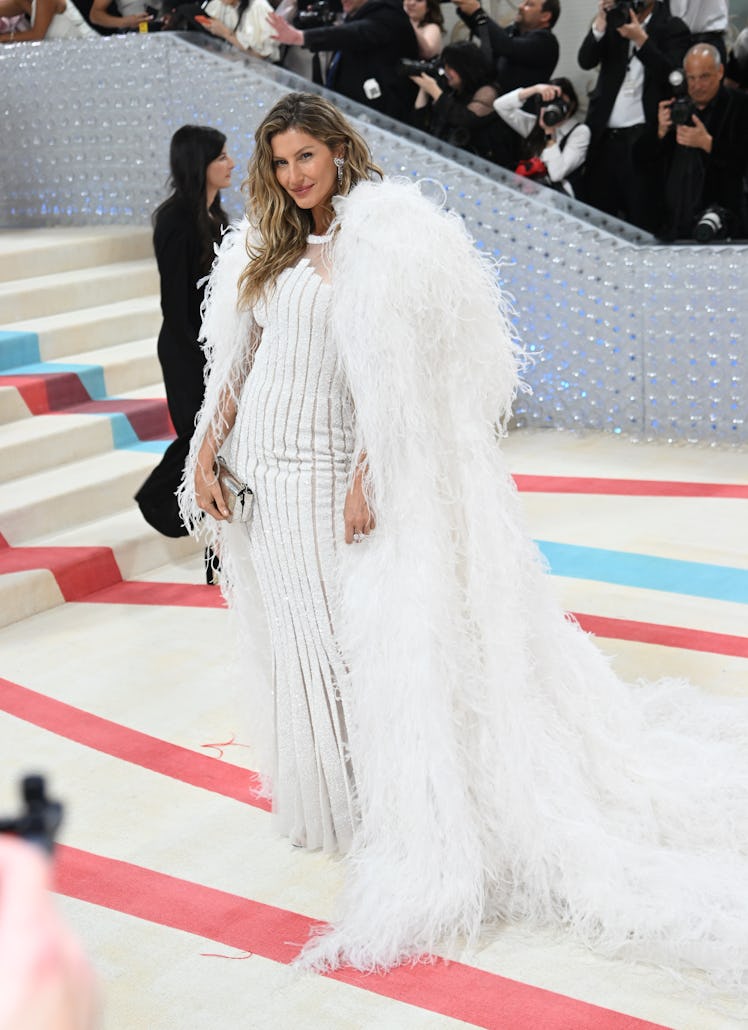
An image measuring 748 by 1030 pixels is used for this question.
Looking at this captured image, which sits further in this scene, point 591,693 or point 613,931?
point 591,693

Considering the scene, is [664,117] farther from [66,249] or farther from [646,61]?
[66,249]

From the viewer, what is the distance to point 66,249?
22.2ft

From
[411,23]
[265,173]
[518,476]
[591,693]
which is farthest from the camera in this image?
[411,23]

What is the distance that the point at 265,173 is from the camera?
2.47 metres

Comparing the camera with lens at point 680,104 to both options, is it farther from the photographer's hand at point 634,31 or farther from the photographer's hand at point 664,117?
the photographer's hand at point 634,31

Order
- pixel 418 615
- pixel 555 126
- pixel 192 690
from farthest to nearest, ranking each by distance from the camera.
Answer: pixel 555 126, pixel 192 690, pixel 418 615

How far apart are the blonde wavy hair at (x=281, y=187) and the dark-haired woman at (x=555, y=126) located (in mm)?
4212

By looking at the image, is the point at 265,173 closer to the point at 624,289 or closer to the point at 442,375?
the point at 442,375

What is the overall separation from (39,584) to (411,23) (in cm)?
389

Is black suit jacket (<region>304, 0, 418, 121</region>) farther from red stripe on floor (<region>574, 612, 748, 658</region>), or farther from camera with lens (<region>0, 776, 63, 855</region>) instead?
camera with lens (<region>0, 776, 63, 855</region>)

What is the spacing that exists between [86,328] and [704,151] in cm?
296

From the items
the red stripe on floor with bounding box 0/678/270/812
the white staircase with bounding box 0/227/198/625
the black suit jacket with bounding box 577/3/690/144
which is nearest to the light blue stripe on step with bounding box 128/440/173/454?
the white staircase with bounding box 0/227/198/625

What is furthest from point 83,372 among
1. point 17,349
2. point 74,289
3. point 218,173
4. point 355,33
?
point 355,33

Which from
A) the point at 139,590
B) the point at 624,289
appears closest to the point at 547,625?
the point at 139,590
